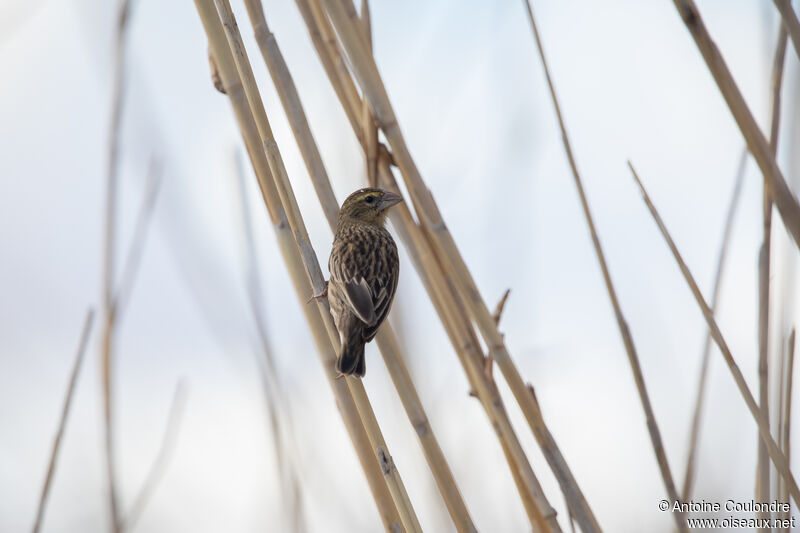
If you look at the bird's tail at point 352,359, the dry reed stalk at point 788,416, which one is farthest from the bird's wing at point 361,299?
the dry reed stalk at point 788,416

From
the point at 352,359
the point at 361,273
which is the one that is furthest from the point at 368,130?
the point at 361,273

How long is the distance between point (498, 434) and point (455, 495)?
25cm

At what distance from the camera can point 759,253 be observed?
7.47ft

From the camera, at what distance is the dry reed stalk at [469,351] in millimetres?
2125

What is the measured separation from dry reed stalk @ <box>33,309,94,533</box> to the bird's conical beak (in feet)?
3.50

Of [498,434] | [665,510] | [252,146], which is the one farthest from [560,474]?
[252,146]

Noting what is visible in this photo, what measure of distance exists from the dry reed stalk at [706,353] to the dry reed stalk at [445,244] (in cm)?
55

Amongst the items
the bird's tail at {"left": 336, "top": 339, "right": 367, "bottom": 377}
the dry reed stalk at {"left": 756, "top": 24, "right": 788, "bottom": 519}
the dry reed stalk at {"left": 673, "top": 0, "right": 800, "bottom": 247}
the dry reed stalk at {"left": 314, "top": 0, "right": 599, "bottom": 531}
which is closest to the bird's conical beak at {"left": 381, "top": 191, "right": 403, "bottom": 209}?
the dry reed stalk at {"left": 314, "top": 0, "right": 599, "bottom": 531}

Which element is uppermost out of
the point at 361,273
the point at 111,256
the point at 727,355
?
the point at 111,256

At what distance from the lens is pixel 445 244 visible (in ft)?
7.36

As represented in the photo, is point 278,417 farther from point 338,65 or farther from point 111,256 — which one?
point 338,65

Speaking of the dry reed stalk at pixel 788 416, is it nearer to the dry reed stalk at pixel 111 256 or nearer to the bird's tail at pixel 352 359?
the bird's tail at pixel 352 359

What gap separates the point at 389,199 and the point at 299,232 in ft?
2.32

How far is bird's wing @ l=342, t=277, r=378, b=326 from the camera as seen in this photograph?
2771mm
